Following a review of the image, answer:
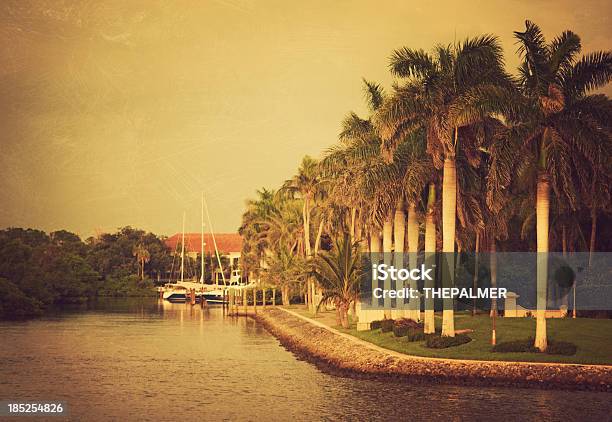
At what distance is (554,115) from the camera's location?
119 feet

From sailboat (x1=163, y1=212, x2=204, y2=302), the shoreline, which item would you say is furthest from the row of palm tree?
sailboat (x1=163, y1=212, x2=204, y2=302)

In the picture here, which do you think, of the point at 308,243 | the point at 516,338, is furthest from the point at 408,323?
the point at 308,243

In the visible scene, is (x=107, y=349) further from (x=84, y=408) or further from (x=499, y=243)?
(x=499, y=243)

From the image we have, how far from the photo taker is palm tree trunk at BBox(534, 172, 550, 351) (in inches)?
1399

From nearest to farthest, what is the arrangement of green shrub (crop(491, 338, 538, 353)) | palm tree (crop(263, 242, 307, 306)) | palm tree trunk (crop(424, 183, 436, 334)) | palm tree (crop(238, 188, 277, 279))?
green shrub (crop(491, 338, 538, 353)), palm tree trunk (crop(424, 183, 436, 334)), palm tree (crop(263, 242, 307, 306)), palm tree (crop(238, 188, 277, 279))

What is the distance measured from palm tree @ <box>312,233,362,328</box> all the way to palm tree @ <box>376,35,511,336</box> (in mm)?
14200

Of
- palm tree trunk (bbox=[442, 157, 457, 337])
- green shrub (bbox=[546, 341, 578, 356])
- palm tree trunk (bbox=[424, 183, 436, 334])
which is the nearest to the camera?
green shrub (bbox=[546, 341, 578, 356])

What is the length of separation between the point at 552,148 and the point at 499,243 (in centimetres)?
3290

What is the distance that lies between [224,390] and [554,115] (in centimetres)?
1948

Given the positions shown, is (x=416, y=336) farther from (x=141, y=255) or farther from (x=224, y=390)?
(x=141, y=255)

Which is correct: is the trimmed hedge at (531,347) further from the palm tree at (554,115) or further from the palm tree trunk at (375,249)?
the palm tree trunk at (375,249)

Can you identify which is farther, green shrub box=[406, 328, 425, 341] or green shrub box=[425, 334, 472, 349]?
green shrub box=[406, 328, 425, 341]

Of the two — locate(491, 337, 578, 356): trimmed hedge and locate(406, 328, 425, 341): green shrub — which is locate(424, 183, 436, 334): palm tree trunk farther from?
locate(491, 337, 578, 356): trimmed hedge

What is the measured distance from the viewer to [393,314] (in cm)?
5334
